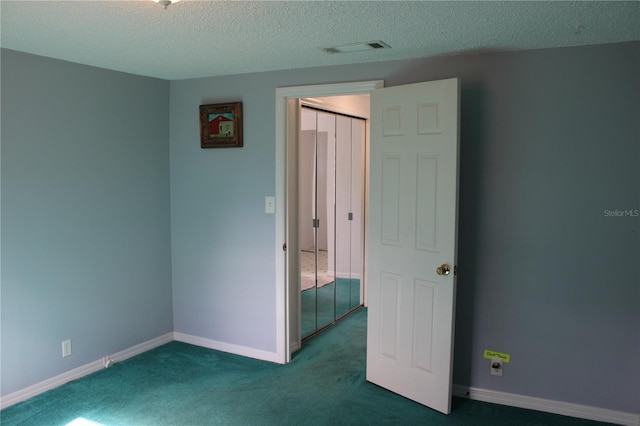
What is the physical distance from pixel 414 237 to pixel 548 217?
79cm

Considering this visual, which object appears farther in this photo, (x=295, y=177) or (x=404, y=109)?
(x=295, y=177)

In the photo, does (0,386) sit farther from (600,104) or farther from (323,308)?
(600,104)

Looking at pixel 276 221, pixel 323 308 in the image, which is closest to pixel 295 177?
pixel 276 221

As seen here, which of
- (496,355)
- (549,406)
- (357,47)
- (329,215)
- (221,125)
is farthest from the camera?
(329,215)

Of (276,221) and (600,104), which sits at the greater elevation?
(600,104)

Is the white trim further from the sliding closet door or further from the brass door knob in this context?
the brass door knob

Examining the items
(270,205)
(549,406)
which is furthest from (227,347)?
(549,406)

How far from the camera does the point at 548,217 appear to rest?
9.92ft

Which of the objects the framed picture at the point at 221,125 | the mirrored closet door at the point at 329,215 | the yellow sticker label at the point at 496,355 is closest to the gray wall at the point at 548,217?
the yellow sticker label at the point at 496,355

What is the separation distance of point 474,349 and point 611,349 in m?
0.77

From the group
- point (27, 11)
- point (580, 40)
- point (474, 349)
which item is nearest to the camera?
point (27, 11)

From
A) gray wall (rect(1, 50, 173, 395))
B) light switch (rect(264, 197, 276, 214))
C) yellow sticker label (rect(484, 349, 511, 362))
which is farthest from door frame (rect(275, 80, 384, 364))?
yellow sticker label (rect(484, 349, 511, 362))

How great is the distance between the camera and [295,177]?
391 cm

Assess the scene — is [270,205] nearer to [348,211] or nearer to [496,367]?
[348,211]
